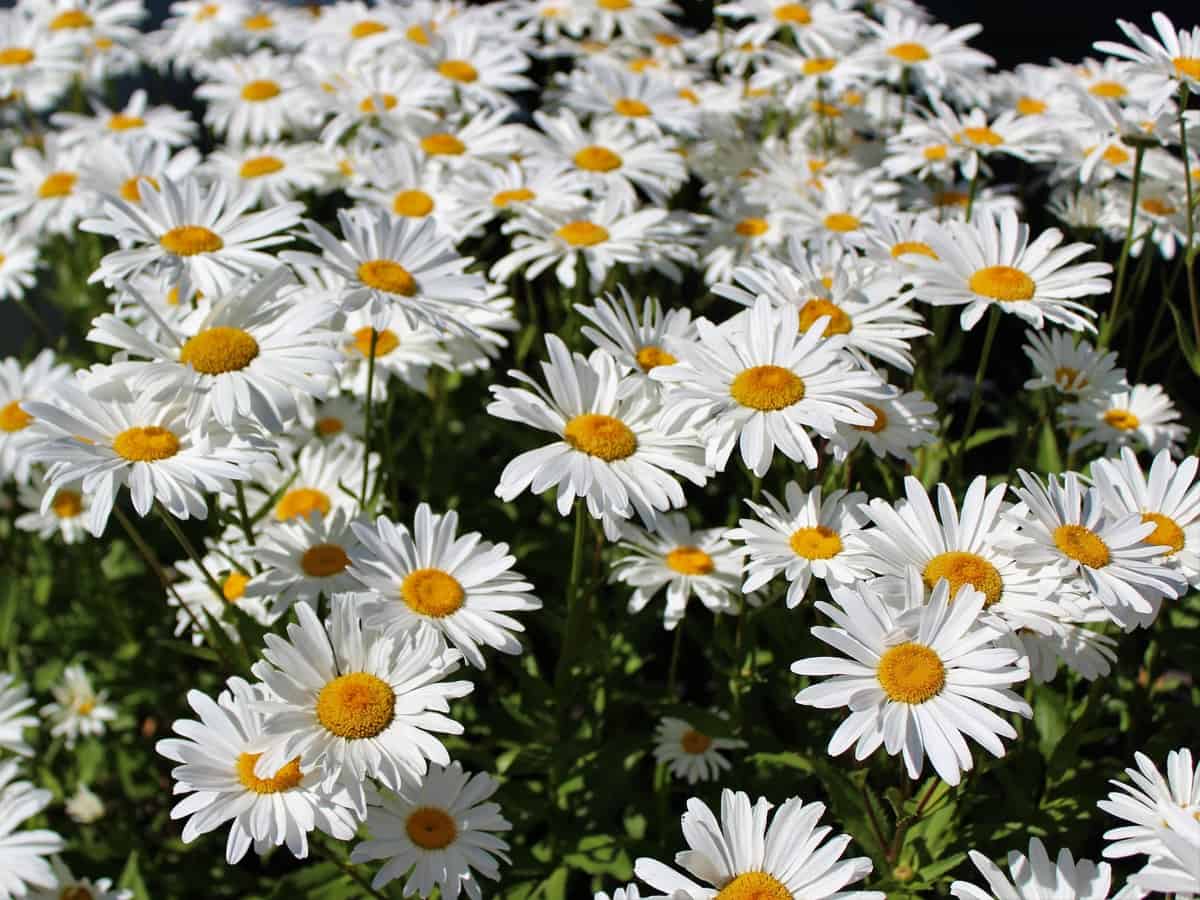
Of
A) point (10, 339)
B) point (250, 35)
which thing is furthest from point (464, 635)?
point (10, 339)

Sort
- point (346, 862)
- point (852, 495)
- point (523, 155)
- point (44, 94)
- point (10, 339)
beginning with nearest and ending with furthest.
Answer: point (852, 495) < point (346, 862) < point (523, 155) < point (44, 94) < point (10, 339)

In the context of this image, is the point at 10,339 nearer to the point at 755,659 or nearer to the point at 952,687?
the point at 755,659

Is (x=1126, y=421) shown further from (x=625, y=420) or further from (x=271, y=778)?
(x=271, y=778)

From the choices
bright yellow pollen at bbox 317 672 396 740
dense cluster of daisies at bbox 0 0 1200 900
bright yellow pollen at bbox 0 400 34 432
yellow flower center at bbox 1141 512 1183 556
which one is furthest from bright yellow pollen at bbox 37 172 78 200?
yellow flower center at bbox 1141 512 1183 556

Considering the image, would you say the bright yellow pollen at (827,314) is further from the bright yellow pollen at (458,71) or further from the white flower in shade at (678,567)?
the bright yellow pollen at (458,71)

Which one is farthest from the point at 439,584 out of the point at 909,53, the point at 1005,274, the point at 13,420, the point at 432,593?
the point at 909,53

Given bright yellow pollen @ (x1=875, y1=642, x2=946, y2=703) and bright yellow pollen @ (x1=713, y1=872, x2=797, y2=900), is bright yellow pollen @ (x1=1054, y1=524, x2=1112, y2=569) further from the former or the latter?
bright yellow pollen @ (x1=713, y1=872, x2=797, y2=900)
